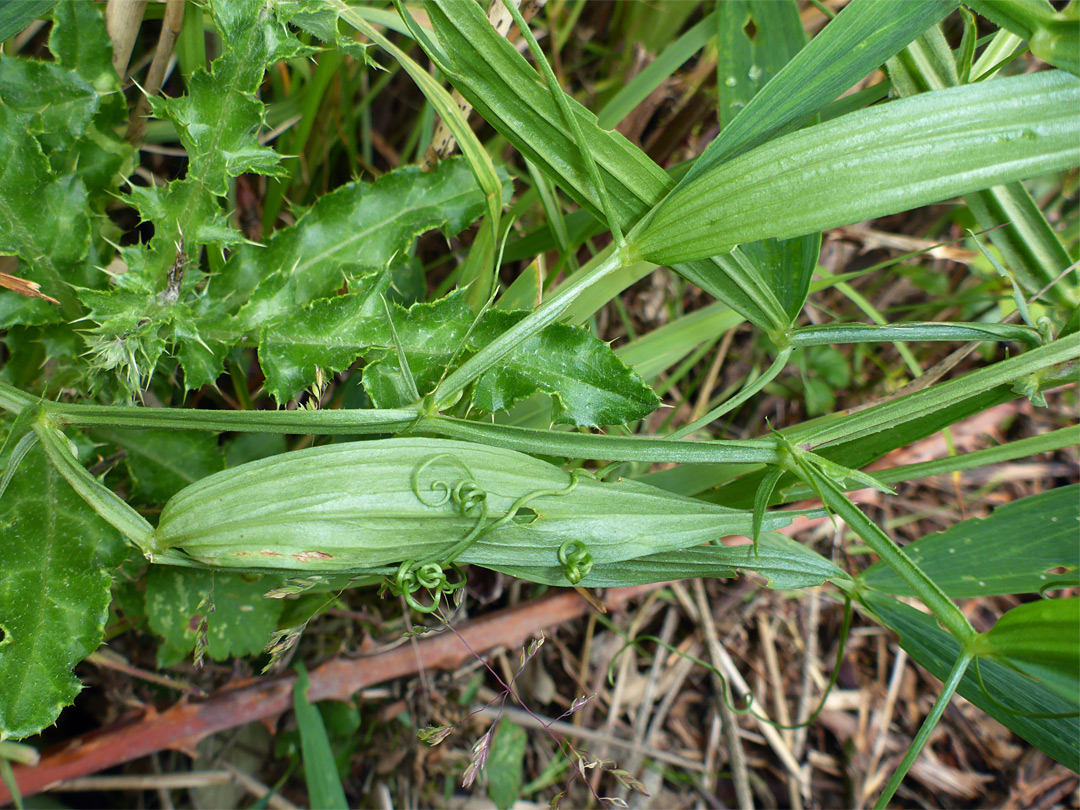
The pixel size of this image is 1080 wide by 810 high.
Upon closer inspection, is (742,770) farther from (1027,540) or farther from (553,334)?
(553,334)

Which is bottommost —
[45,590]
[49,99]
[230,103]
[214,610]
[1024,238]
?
[214,610]

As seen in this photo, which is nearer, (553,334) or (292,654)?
(553,334)

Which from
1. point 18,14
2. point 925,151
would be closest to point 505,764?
point 925,151

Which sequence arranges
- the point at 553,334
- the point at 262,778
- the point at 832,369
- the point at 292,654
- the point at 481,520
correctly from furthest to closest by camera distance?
the point at 832,369
the point at 262,778
the point at 292,654
the point at 553,334
the point at 481,520

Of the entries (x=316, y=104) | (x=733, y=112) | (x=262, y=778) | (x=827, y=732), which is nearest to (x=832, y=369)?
(x=733, y=112)

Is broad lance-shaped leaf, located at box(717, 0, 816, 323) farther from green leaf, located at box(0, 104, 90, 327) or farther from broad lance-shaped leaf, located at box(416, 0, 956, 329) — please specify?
green leaf, located at box(0, 104, 90, 327)

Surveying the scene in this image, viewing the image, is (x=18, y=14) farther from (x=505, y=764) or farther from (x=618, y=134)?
(x=505, y=764)
